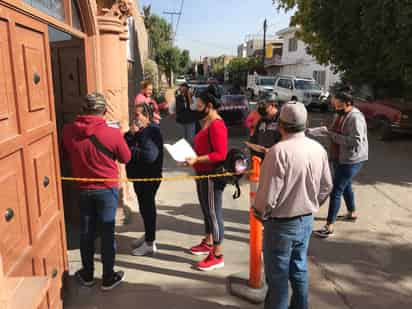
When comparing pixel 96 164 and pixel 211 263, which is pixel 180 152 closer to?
pixel 96 164

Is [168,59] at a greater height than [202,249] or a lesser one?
greater

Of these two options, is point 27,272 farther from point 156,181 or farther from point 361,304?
point 361,304

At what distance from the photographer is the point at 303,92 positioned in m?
20.3

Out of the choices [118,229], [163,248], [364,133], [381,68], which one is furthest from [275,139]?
[381,68]

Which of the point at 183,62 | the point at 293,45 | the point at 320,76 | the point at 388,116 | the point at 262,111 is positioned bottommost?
the point at 388,116

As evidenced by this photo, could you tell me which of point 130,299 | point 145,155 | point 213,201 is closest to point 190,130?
point 145,155

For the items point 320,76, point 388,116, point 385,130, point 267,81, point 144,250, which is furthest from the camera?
point 320,76

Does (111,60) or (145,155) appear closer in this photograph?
(145,155)

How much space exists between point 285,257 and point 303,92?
61.7ft

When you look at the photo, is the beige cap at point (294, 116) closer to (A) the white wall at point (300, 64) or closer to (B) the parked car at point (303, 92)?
(B) the parked car at point (303, 92)

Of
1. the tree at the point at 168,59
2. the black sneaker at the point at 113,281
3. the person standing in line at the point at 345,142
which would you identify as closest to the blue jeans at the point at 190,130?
the person standing in line at the point at 345,142

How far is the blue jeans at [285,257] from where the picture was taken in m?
2.60

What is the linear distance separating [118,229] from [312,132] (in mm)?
2875

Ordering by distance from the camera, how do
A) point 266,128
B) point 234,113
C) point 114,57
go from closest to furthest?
point 266,128
point 114,57
point 234,113
